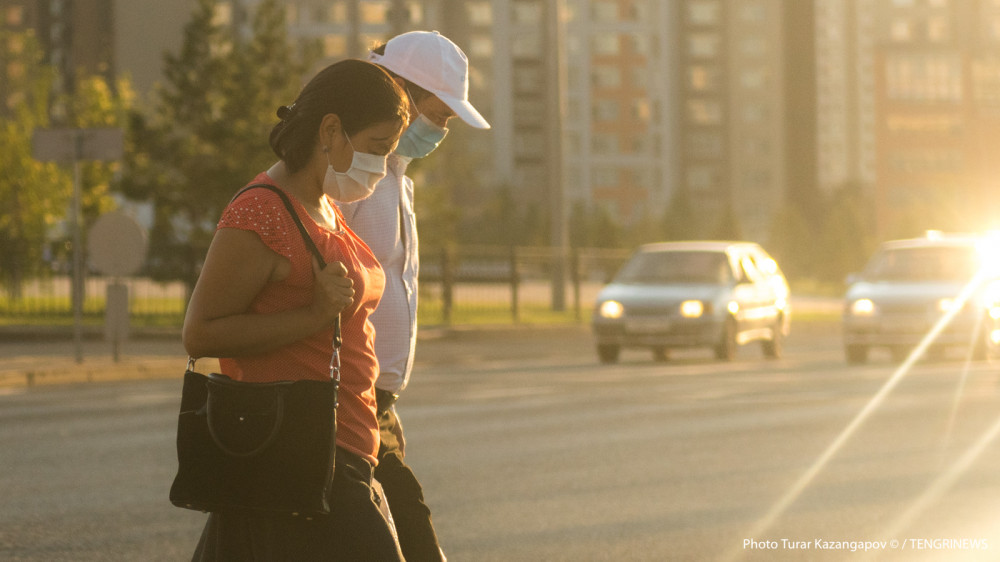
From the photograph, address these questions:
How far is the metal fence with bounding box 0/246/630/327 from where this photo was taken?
82.7 ft

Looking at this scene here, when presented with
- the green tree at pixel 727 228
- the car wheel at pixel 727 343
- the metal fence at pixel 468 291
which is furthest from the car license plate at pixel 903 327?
the green tree at pixel 727 228

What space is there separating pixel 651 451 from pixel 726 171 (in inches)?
5003

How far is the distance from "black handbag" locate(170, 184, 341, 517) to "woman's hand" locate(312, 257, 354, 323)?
146 mm

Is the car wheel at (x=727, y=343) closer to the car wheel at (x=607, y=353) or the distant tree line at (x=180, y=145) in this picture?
the car wheel at (x=607, y=353)

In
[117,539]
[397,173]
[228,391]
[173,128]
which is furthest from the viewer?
[173,128]

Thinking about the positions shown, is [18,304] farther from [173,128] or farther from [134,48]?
[134,48]

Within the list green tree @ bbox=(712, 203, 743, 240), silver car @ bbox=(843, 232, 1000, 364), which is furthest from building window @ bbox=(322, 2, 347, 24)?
silver car @ bbox=(843, 232, 1000, 364)

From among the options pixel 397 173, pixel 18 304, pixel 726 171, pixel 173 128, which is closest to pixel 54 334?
pixel 18 304

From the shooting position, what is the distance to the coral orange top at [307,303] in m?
3.16

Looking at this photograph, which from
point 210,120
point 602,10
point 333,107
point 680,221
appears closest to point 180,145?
point 210,120

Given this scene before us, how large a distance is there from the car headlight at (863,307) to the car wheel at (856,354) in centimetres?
47

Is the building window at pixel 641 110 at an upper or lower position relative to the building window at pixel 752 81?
lower

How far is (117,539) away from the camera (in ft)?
23.2

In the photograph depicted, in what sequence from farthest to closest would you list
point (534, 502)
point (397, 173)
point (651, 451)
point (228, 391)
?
point (651, 451)
point (534, 502)
point (397, 173)
point (228, 391)
